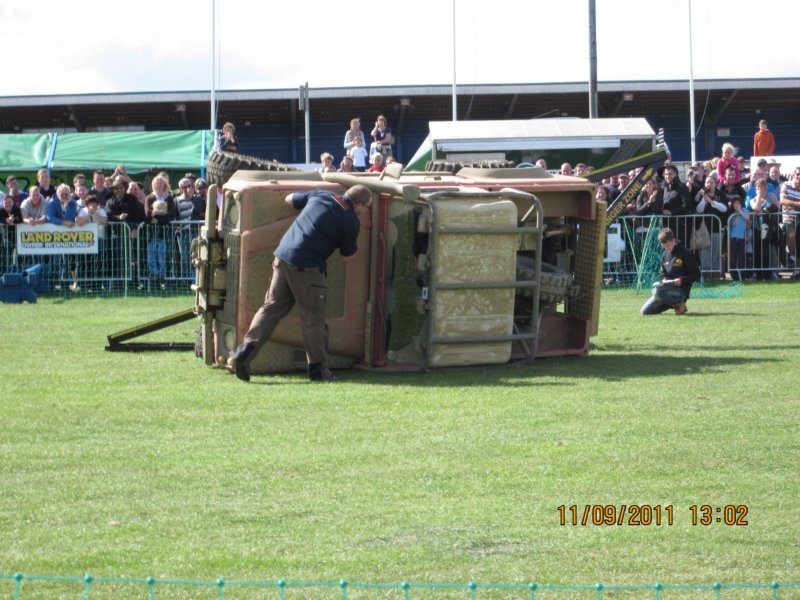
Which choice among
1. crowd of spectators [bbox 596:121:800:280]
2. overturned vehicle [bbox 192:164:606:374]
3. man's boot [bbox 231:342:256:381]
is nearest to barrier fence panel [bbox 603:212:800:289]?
crowd of spectators [bbox 596:121:800:280]

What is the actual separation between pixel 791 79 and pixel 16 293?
87.8 feet

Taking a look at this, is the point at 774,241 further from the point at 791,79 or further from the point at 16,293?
the point at 791,79

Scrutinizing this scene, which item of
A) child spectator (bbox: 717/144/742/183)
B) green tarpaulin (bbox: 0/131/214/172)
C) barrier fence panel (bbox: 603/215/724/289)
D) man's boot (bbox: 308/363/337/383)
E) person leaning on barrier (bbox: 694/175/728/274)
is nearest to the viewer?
man's boot (bbox: 308/363/337/383)

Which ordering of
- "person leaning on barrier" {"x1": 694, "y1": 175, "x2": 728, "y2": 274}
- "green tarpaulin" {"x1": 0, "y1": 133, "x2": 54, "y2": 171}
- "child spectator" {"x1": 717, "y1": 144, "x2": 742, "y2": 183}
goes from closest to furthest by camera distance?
"person leaning on barrier" {"x1": 694, "y1": 175, "x2": 728, "y2": 274}
"child spectator" {"x1": 717, "y1": 144, "x2": 742, "y2": 183}
"green tarpaulin" {"x1": 0, "y1": 133, "x2": 54, "y2": 171}

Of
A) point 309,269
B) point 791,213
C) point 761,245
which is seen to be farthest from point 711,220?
point 309,269

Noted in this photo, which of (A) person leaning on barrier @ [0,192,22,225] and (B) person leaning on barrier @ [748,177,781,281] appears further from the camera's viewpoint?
(B) person leaning on barrier @ [748,177,781,281]

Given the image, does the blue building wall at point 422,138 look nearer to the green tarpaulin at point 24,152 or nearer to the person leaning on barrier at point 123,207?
the green tarpaulin at point 24,152

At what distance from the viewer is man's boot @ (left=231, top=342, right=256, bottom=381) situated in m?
12.1

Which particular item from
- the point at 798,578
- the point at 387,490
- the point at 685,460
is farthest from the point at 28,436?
the point at 798,578

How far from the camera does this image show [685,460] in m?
8.30

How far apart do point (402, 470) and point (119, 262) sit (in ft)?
49.7

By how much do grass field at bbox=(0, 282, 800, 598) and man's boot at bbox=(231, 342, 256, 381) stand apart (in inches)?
5.9

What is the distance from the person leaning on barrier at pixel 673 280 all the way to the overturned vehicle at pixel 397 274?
5.05 meters

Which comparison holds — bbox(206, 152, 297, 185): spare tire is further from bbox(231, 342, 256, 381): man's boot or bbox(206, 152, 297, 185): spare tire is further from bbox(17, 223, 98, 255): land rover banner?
bbox(17, 223, 98, 255): land rover banner
